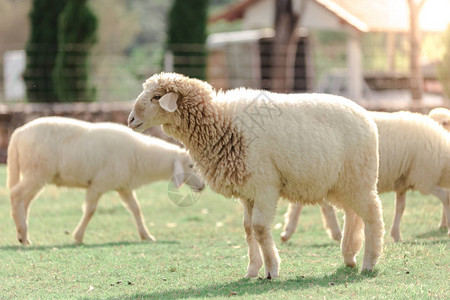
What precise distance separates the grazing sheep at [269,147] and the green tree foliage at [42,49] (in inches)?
540

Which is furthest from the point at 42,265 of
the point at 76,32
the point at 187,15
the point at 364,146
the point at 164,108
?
the point at 187,15

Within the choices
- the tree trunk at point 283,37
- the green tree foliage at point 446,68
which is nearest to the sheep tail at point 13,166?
the tree trunk at point 283,37

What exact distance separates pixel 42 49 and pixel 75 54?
6.94 ft

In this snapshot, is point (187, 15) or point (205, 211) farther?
point (187, 15)

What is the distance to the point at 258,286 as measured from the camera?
6.45 metres

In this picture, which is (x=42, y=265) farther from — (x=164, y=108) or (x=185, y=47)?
(x=185, y=47)

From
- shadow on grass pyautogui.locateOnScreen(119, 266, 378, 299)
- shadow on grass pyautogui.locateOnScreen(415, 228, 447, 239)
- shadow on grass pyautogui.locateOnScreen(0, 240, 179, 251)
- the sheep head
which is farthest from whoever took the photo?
shadow on grass pyautogui.locateOnScreen(415, 228, 447, 239)

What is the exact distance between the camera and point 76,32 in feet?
65.1

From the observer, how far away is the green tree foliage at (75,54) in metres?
19.6

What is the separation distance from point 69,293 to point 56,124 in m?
4.16

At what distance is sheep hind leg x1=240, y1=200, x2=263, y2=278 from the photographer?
7.00 meters

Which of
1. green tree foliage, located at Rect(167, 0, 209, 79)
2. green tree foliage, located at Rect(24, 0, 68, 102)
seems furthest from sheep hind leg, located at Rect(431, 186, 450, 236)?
green tree foliage, located at Rect(24, 0, 68, 102)

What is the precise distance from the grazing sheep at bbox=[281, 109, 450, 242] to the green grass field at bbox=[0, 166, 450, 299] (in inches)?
12.2

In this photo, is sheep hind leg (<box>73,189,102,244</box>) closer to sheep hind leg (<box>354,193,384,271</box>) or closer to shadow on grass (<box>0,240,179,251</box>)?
shadow on grass (<box>0,240,179,251</box>)
